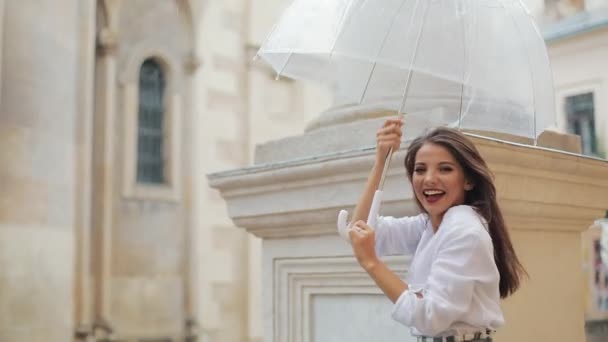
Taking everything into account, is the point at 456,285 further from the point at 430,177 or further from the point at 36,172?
the point at 36,172

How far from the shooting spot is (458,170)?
1.79m

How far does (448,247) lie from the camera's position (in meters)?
1.67

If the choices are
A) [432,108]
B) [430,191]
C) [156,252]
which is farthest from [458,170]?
[156,252]

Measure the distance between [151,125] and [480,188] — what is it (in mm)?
10209

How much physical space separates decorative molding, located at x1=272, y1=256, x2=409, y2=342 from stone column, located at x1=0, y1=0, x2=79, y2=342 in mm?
5475

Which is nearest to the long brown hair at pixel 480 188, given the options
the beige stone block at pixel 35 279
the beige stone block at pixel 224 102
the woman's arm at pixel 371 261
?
the woman's arm at pixel 371 261

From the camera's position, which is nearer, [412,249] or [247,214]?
[412,249]

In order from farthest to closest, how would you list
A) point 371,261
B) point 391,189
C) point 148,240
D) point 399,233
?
point 148,240 → point 391,189 → point 399,233 → point 371,261

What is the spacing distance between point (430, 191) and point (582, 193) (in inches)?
41.4

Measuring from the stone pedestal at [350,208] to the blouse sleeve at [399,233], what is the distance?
210 millimetres

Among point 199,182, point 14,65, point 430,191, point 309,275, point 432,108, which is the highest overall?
point 14,65

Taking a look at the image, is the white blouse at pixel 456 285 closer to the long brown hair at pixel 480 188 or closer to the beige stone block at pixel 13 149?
the long brown hair at pixel 480 188

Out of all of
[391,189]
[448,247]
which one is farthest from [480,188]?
[391,189]

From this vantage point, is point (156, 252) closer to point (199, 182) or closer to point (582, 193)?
point (199, 182)
